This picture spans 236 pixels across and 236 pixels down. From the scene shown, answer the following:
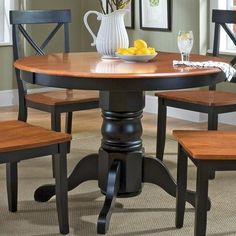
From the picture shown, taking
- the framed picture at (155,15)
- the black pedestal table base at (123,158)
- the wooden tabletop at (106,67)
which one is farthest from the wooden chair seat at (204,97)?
the framed picture at (155,15)

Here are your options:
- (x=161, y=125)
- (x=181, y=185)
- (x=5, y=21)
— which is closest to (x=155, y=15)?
(x=5, y=21)

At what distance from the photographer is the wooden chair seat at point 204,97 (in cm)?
365

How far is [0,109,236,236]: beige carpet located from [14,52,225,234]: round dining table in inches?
3.4

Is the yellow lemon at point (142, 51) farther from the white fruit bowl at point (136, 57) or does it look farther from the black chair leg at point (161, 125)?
the black chair leg at point (161, 125)

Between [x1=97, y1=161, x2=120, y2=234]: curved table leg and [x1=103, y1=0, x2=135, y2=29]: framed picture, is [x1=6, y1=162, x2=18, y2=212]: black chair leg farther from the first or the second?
[x1=103, y1=0, x2=135, y2=29]: framed picture

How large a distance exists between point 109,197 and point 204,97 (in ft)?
3.41

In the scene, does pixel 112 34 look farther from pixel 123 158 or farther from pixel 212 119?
pixel 212 119

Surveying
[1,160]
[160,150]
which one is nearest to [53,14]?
[160,150]

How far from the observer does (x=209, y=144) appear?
2553 millimetres

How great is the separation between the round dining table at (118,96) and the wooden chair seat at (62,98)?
33cm

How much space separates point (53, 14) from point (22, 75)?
1257 mm

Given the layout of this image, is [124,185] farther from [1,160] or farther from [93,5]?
[93,5]

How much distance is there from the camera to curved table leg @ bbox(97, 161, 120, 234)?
2879mm

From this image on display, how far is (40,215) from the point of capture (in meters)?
3.12
